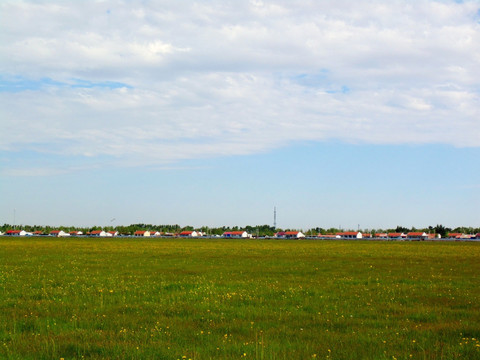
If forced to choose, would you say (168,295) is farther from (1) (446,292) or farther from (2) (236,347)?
(1) (446,292)

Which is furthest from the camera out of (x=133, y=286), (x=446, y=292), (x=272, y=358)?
(x=133, y=286)

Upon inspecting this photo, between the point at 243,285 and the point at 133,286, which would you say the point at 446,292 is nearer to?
the point at 243,285

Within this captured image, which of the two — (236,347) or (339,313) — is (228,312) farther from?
(236,347)

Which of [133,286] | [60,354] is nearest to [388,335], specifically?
[60,354]

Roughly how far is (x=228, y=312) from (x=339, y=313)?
4202mm

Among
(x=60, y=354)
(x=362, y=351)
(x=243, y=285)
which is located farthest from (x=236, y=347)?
(x=243, y=285)

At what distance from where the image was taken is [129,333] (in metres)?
14.8

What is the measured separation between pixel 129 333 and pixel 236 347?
3.72 metres

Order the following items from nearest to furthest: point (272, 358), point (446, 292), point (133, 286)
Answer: point (272, 358), point (446, 292), point (133, 286)

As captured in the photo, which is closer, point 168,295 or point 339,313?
point 339,313

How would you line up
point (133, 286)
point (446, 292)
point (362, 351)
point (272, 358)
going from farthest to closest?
point (133, 286) < point (446, 292) < point (362, 351) < point (272, 358)

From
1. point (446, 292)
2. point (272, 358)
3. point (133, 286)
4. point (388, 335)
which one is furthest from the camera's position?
point (133, 286)

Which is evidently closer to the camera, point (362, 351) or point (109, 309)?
point (362, 351)

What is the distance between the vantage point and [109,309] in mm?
19250
